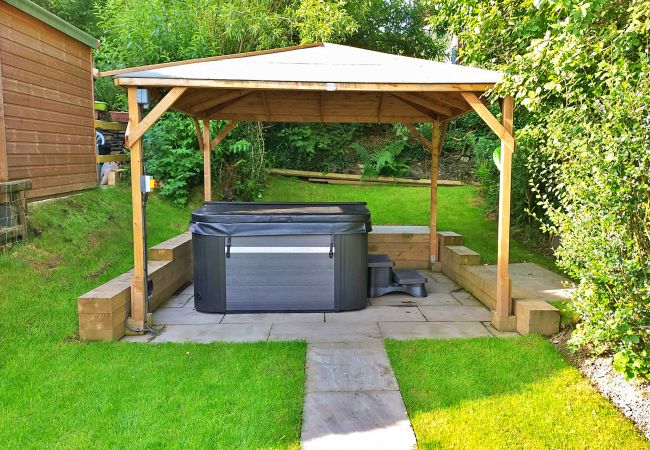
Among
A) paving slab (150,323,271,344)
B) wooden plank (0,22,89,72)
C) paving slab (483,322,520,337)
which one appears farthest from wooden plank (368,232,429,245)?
wooden plank (0,22,89,72)

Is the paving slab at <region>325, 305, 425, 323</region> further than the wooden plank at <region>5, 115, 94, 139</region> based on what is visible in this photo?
No

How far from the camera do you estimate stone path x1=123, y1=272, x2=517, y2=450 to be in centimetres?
276

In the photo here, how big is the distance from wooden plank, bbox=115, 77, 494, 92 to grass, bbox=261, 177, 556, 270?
3.62 meters

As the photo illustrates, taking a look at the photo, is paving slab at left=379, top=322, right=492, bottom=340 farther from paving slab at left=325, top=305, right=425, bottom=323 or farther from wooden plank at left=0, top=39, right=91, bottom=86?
wooden plank at left=0, top=39, right=91, bottom=86

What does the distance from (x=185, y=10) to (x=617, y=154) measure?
9.31 metres

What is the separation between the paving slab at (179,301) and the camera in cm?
513

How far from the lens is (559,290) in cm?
551

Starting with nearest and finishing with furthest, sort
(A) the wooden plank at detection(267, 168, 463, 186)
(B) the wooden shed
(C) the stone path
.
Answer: (C) the stone path, (B) the wooden shed, (A) the wooden plank at detection(267, 168, 463, 186)

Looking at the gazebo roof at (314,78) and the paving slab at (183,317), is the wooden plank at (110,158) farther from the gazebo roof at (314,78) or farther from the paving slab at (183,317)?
the paving slab at (183,317)

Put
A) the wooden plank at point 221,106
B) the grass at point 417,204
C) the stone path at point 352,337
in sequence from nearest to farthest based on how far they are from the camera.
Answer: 1. the stone path at point 352,337
2. the wooden plank at point 221,106
3. the grass at point 417,204

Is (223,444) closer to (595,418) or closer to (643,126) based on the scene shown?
(595,418)

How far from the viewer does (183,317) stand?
186 inches

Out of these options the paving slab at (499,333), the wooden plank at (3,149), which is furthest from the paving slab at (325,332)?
the wooden plank at (3,149)

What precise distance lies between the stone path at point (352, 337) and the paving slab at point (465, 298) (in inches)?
0.4
